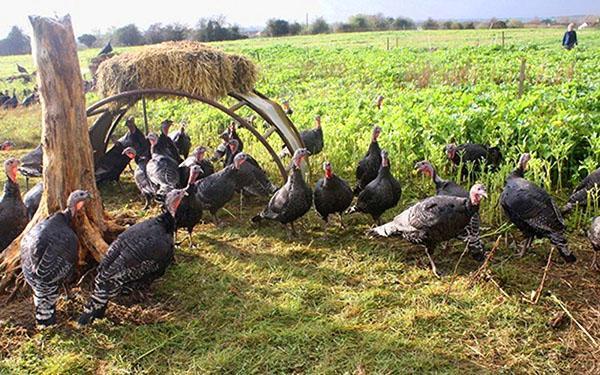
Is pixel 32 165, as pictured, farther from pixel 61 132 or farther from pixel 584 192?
pixel 584 192

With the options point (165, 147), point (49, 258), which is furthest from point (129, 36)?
point (49, 258)

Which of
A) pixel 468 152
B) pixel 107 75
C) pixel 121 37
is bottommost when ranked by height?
pixel 468 152

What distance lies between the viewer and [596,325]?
4996mm

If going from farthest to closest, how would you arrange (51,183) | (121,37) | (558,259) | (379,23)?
(379,23) < (121,37) < (558,259) < (51,183)

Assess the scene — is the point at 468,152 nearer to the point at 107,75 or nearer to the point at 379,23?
the point at 107,75

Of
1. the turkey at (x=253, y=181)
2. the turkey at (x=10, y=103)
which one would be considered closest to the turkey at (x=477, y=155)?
the turkey at (x=253, y=181)

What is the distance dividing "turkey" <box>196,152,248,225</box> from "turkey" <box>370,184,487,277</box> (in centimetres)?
277

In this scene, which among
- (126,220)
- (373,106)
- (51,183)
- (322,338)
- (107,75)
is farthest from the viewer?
(373,106)

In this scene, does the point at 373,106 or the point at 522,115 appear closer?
the point at 522,115

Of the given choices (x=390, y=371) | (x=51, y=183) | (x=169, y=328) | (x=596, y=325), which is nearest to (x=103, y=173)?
(x=51, y=183)

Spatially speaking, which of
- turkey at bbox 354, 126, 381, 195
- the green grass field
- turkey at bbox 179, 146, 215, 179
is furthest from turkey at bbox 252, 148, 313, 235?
turkey at bbox 179, 146, 215, 179

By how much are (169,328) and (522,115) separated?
6.97 m

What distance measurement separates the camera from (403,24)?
69.5 m

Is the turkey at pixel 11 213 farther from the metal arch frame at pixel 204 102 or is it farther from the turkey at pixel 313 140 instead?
the turkey at pixel 313 140
